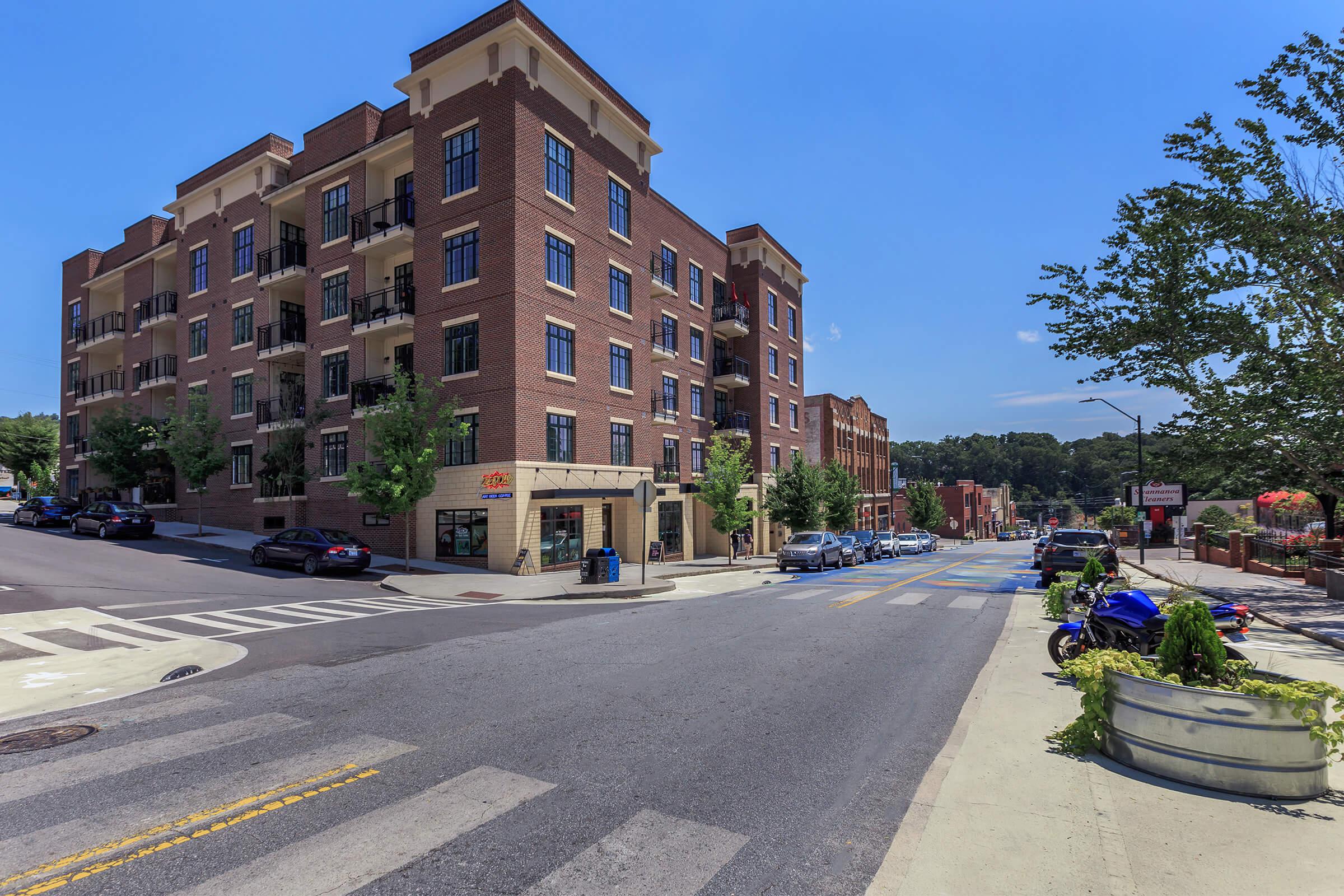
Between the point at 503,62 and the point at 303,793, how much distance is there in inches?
1036

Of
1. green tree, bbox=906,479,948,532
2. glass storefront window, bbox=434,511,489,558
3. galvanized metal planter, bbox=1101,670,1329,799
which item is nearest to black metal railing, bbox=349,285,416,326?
glass storefront window, bbox=434,511,489,558

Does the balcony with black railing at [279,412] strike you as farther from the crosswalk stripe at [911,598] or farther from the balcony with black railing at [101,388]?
the crosswalk stripe at [911,598]

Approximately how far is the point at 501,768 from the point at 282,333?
3318 cm

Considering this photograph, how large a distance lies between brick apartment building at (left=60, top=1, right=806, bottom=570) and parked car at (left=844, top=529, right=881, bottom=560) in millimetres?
6384

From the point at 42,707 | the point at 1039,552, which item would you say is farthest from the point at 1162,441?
the point at 42,707

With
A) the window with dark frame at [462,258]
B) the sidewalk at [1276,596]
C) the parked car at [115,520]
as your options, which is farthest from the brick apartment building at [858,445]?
the parked car at [115,520]

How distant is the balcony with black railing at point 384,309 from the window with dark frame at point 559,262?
18.9 feet

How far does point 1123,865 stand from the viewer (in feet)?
13.4

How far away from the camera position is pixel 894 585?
22.9 m

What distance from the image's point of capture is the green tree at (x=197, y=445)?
107 ft

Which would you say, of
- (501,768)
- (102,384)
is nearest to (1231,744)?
(501,768)

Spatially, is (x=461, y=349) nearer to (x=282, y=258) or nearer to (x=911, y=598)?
(x=282, y=258)

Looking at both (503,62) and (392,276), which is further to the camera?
(392,276)

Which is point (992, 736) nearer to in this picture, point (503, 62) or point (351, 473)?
point (351, 473)
